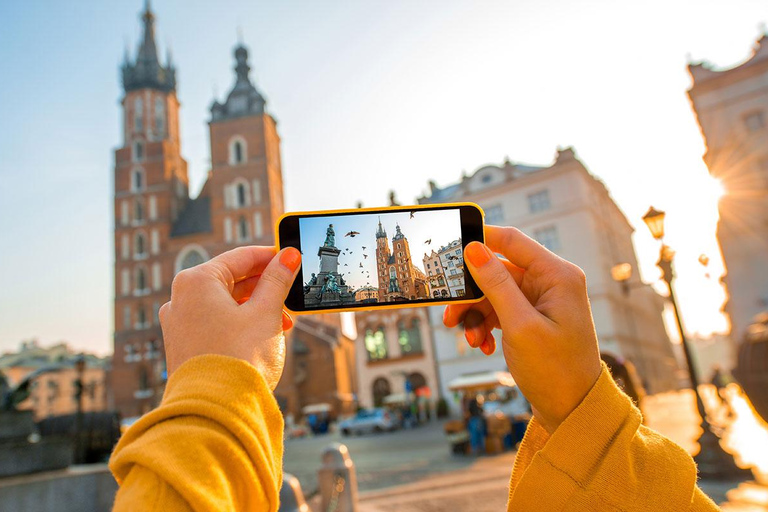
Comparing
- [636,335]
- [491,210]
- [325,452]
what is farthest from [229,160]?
[325,452]

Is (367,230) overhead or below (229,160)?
below

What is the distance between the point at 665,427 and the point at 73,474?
13.7m

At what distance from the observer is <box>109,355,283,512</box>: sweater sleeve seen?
2.88 feet

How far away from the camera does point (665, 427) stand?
13742 mm

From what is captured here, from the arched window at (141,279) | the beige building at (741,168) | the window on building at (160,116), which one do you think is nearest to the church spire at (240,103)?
the window on building at (160,116)

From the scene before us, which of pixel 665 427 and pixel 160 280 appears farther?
pixel 160 280

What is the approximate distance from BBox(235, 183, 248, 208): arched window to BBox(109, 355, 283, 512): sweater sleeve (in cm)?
4679

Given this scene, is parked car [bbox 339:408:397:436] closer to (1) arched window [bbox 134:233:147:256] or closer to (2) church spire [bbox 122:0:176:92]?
(1) arched window [bbox 134:233:147:256]

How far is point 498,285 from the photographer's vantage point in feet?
4.75

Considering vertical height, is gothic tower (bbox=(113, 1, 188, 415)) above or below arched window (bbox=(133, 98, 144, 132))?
below

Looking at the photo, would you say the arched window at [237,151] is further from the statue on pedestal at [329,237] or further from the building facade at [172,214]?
the statue on pedestal at [329,237]

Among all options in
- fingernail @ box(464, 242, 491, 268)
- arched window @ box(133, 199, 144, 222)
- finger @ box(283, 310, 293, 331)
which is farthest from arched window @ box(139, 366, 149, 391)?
fingernail @ box(464, 242, 491, 268)

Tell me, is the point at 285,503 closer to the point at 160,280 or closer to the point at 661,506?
the point at 661,506

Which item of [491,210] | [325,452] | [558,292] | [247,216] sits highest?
[247,216]
